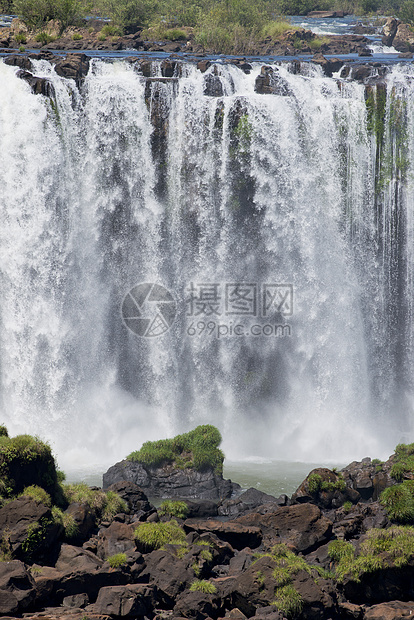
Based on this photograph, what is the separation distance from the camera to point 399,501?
21031 millimetres

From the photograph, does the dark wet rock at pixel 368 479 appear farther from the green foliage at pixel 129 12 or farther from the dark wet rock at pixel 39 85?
the green foliage at pixel 129 12

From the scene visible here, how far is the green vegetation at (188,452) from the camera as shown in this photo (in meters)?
26.1

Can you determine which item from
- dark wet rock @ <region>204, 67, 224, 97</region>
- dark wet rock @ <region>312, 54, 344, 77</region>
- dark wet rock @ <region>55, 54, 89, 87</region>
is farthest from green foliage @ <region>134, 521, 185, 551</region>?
dark wet rock @ <region>312, 54, 344, 77</region>

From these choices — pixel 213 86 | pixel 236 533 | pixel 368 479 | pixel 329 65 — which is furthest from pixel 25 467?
pixel 329 65

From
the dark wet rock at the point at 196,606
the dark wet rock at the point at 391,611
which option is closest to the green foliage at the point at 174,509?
the dark wet rock at the point at 196,606

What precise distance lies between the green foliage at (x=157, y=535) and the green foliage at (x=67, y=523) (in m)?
1.73

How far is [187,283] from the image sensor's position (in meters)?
33.2

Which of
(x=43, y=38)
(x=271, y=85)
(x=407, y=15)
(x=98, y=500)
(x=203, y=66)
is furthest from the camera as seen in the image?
(x=407, y=15)

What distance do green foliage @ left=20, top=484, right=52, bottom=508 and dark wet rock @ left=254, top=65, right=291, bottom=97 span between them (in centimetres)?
2313

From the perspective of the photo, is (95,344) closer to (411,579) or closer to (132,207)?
(132,207)

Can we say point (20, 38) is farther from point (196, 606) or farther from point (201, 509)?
point (196, 606)

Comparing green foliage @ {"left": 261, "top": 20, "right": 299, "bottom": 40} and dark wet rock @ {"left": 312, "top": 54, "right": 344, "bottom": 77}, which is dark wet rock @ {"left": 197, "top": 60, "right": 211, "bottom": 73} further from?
green foliage @ {"left": 261, "top": 20, "right": 299, "bottom": 40}

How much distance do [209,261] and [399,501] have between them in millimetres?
15797

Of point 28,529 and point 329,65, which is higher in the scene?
point 329,65
